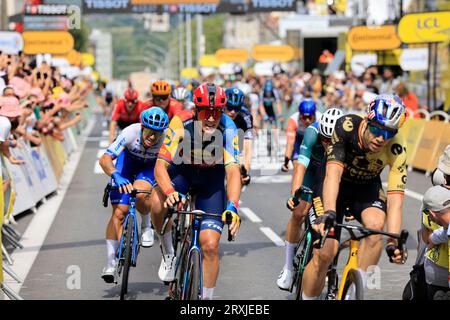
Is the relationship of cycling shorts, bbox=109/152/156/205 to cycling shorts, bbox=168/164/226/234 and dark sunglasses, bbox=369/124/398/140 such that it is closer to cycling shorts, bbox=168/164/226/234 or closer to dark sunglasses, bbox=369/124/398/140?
cycling shorts, bbox=168/164/226/234

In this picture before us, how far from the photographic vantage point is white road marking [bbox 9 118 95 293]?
1055cm

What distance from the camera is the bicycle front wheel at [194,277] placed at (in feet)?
23.2

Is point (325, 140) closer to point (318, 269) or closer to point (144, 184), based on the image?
point (318, 269)

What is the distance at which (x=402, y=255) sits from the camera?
6.12 meters

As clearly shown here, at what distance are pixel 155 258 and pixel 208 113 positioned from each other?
166 inches

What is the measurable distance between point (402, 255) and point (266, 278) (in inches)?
154

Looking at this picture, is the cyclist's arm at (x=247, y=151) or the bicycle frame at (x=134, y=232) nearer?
the bicycle frame at (x=134, y=232)

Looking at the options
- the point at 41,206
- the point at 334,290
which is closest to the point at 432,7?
the point at 41,206

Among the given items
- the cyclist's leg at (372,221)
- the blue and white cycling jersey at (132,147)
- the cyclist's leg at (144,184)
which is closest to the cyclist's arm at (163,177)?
the cyclist's leg at (372,221)

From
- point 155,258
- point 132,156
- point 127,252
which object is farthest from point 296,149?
point 127,252

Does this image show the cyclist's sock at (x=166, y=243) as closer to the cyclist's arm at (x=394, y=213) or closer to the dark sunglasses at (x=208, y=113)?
the dark sunglasses at (x=208, y=113)

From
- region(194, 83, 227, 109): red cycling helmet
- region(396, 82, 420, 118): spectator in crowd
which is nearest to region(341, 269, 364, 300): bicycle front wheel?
region(194, 83, 227, 109): red cycling helmet

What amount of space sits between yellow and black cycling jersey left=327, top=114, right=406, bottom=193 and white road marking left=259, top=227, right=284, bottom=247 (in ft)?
16.5

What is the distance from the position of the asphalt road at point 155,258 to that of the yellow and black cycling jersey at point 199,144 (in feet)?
5.40
